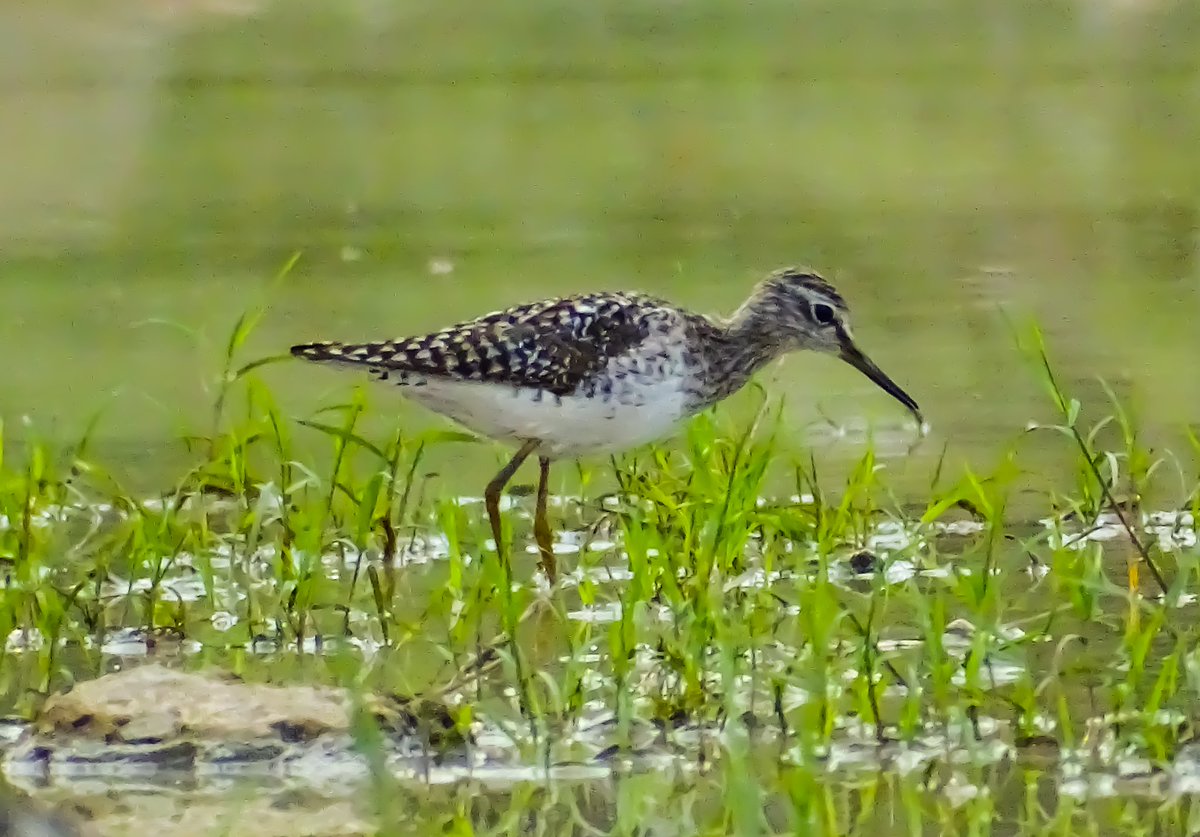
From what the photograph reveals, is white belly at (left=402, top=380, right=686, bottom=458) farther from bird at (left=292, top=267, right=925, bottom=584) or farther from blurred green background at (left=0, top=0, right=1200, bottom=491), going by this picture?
blurred green background at (left=0, top=0, right=1200, bottom=491)

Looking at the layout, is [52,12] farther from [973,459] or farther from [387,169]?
[973,459]

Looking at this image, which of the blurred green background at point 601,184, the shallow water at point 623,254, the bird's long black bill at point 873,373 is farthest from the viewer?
the blurred green background at point 601,184

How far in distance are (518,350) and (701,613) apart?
5.00 feet

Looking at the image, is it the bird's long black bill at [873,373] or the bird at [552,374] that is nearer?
the bird at [552,374]

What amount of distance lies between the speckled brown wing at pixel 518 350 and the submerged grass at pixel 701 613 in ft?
0.62

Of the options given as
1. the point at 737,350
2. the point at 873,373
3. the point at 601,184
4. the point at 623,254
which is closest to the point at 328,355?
the point at 737,350

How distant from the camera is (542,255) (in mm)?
9703

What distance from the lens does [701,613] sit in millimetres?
4594

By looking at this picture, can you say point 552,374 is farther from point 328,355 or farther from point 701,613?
point 701,613

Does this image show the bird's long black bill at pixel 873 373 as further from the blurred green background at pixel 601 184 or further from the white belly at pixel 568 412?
the white belly at pixel 568 412

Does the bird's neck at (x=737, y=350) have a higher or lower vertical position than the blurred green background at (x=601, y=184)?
lower

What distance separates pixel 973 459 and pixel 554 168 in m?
5.22

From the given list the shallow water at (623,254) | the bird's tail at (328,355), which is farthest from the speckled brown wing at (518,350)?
the shallow water at (623,254)

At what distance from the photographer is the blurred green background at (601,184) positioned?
8.11m
